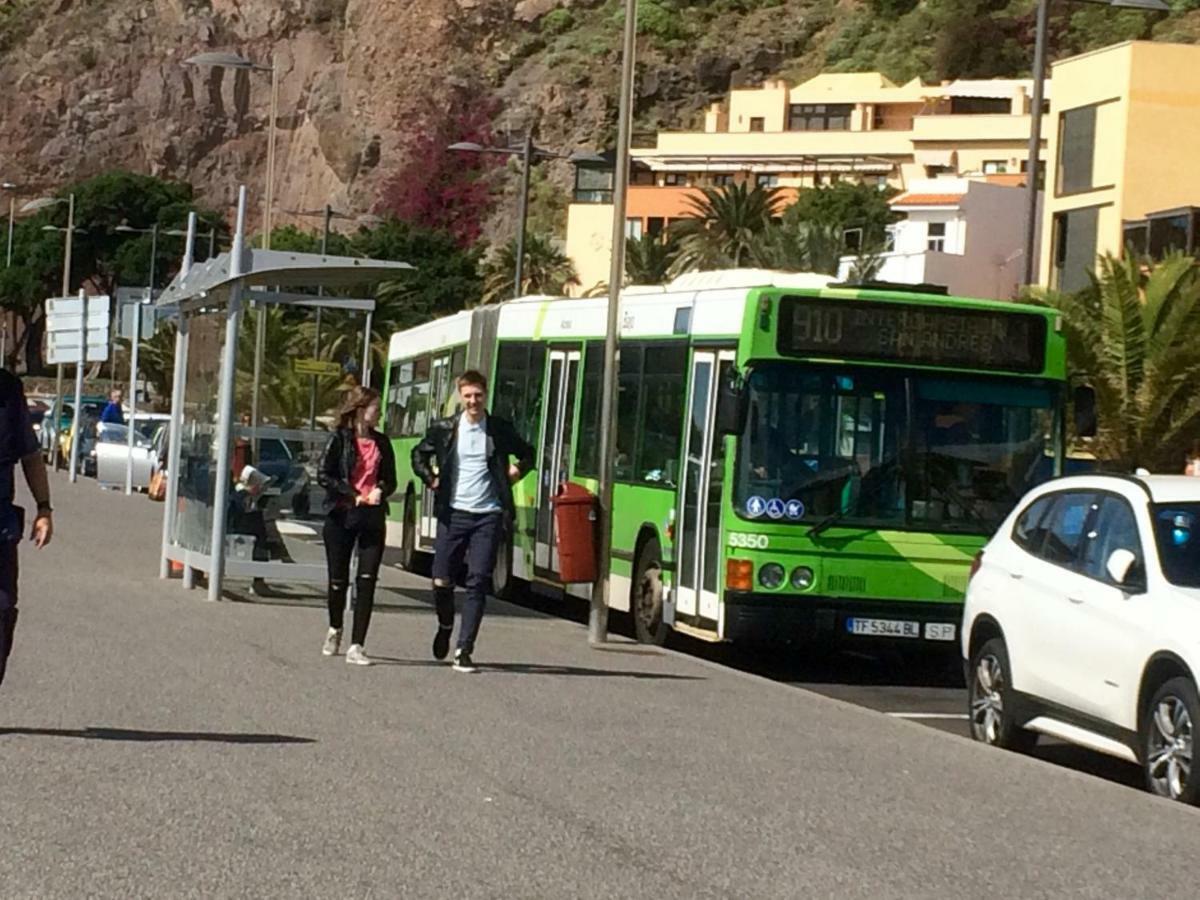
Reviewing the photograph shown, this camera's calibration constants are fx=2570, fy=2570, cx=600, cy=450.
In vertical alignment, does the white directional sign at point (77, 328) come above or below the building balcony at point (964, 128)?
below

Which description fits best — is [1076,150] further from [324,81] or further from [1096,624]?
[324,81]

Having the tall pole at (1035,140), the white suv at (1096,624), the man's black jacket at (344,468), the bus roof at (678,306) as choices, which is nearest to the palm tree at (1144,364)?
the tall pole at (1035,140)

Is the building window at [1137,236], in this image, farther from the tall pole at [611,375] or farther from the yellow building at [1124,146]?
the tall pole at [611,375]

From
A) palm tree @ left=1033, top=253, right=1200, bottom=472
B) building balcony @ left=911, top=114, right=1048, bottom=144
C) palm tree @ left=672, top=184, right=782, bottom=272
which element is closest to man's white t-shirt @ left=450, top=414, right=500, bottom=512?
palm tree @ left=1033, top=253, right=1200, bottom=472

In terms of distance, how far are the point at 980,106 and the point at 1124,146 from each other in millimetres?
49345

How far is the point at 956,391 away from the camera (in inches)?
728

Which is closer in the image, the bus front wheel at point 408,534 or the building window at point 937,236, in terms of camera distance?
the bus front wheel at point 408,534

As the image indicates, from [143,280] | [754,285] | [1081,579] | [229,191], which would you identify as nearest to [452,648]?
[754,285]

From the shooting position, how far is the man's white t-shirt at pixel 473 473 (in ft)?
51.2

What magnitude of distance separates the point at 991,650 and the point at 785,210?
275 feet

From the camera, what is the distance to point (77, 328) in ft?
174

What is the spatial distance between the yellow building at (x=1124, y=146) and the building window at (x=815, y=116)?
56.2m

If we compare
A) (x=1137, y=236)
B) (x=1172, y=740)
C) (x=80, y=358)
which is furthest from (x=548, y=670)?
(x=1137, y=236)

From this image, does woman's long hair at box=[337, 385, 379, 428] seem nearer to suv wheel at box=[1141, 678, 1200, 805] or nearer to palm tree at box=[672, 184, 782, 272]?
suv wheel at box=[1141, 678, 1200, 805]
